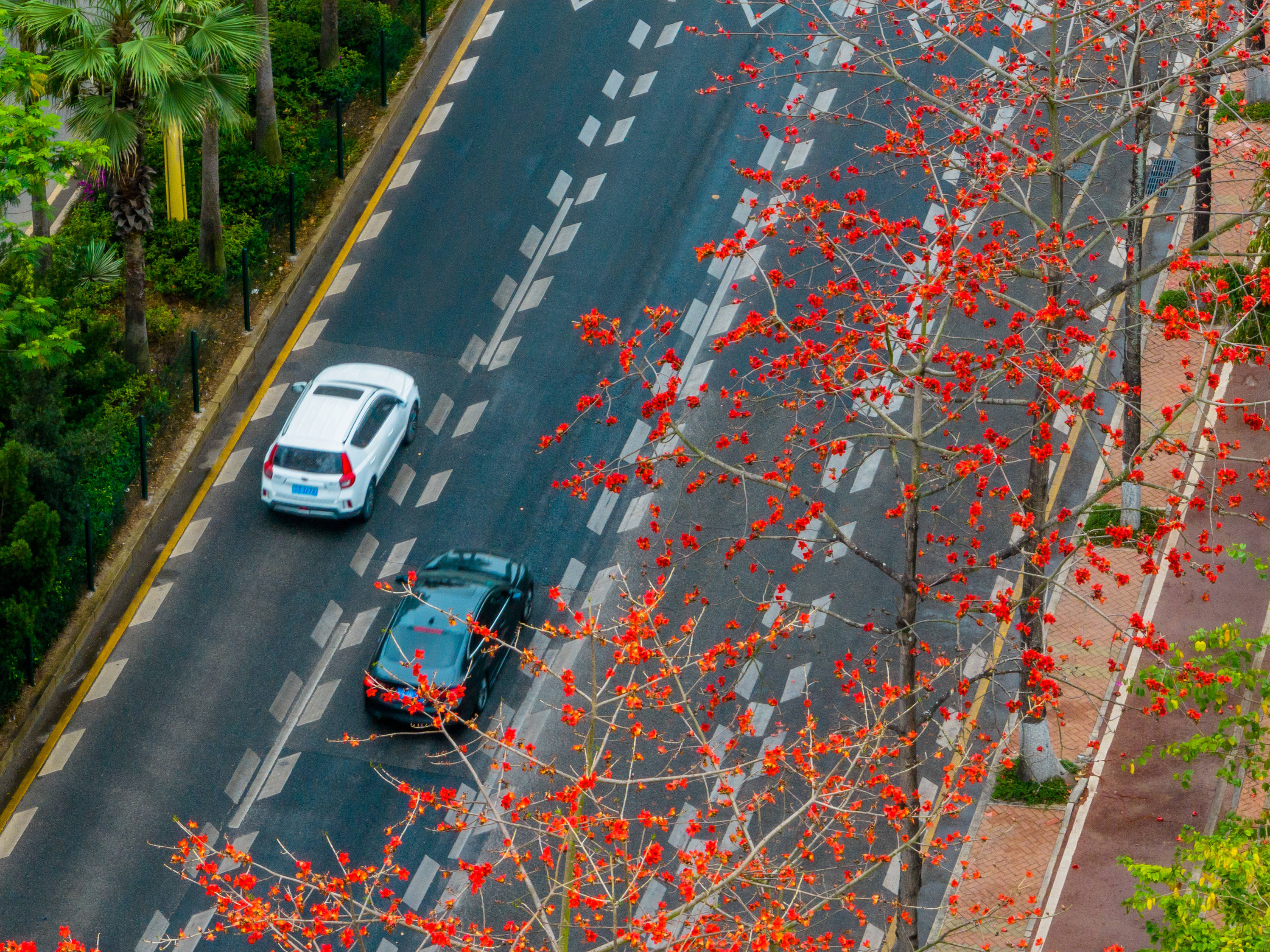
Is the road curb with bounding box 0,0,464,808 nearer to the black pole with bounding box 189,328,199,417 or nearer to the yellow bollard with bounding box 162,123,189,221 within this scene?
the black pole with bounding box 189,328,199,417

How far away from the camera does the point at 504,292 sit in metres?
31.9

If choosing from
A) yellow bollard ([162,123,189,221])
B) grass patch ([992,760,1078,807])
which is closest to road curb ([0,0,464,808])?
yellow bollard ([162,123,189,221])

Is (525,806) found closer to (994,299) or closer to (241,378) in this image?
(994,299)

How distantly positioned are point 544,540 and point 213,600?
553 centimetres

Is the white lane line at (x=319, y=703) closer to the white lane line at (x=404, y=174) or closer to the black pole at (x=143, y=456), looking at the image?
the black pole at (x=143, y=456)

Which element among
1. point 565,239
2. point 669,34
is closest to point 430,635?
point 565,239

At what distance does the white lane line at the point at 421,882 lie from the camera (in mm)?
23516

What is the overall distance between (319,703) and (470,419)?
638 centimetres

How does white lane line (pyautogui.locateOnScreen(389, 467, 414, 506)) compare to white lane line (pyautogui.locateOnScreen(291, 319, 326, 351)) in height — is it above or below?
below

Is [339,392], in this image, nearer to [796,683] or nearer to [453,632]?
[453,632]

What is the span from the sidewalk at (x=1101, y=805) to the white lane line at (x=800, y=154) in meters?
9.56

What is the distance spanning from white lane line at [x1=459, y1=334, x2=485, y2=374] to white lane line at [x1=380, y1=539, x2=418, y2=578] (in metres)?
4.10

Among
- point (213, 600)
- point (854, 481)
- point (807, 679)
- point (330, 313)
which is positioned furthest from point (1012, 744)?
point (330, 313)

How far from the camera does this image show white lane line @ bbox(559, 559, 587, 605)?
2745cm
